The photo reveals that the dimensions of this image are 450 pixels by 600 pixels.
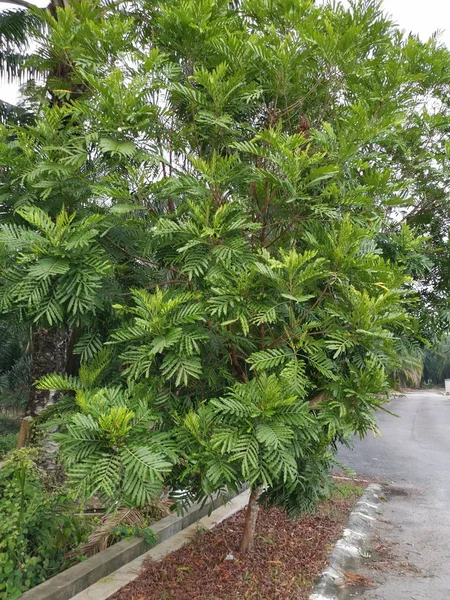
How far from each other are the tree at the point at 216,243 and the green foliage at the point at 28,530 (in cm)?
106

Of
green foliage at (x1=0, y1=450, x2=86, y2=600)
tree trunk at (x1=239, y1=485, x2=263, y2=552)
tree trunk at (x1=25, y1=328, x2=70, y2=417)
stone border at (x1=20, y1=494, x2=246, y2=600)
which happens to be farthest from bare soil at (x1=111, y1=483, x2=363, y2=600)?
tree trunk at (x1=25, y1=328, x2=70, y2=417)

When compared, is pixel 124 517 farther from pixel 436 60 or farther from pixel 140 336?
pixel 436 60

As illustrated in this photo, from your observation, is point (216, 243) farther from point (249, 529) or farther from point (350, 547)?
point (350, 547)

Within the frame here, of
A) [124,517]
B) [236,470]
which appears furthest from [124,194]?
[124,517]

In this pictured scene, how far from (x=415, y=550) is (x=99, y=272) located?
14.0 ft

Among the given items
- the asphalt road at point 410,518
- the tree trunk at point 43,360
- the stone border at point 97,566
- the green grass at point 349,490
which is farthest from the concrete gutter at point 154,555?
the tree trunk at point 43,360

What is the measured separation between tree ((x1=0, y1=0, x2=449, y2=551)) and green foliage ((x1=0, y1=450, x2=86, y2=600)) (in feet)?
3.48

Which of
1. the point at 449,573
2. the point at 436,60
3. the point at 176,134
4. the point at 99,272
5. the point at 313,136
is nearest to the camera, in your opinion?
the point at 99,272

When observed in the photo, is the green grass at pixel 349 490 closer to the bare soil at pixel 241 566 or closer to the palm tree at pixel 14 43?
the bare soil at pixel 241 566

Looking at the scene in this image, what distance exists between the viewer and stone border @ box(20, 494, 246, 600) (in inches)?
127

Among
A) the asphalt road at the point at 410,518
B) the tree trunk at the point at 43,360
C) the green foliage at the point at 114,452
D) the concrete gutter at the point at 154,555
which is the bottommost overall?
the asphalt road at the point at 410,518

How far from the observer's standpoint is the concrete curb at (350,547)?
12.5 ft

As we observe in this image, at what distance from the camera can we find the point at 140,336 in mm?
2561

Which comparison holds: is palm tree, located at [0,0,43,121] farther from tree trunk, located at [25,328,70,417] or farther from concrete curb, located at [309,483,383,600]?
concrete curb, located at [309,483,383,600]
